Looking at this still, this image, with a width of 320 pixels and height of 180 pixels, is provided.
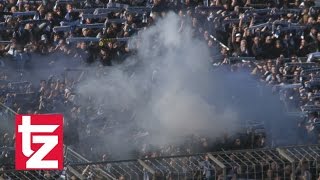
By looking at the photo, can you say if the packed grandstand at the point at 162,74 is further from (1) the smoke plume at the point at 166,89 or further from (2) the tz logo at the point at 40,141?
(2) the tz logo at the point at 40,141

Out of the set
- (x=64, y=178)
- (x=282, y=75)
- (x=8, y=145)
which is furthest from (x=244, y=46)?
(x=64, y=178)

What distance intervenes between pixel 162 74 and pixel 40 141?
13305 millimetres

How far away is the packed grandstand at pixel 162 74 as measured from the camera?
28625 mm

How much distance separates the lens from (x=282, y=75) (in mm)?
32750

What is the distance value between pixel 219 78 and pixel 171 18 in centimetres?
283

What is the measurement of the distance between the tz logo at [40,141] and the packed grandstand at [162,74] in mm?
7753

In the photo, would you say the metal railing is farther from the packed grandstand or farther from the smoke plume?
the smoke plume

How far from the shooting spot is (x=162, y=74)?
31.4m

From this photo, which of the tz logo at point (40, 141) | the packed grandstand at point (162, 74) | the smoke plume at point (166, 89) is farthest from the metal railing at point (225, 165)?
the smoke plume at point (166, 89)

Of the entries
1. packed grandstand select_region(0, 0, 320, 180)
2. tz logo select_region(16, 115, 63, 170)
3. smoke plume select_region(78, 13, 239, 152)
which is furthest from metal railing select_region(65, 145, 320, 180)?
smoke plume select_region(78, 13, 239, 152)

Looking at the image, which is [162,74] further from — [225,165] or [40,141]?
[40,141]

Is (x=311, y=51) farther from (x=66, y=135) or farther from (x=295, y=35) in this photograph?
(x=66, y=135)

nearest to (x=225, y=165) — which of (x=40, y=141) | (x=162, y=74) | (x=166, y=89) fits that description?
(x=40, y=141)

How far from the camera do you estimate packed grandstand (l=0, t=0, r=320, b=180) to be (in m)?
28.6
